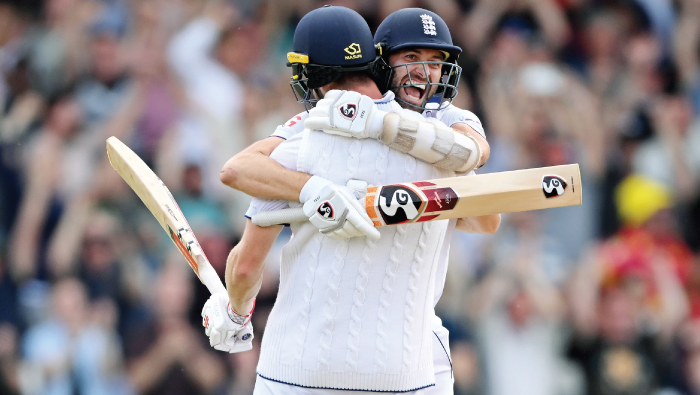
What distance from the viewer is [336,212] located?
242 centimetres

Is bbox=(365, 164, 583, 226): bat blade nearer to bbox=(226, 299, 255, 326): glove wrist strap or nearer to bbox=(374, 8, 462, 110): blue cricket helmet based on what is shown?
bbox=(374, 8, 462, 110): blue cricket helmet

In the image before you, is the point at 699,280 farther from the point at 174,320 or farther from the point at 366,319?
the point at 366,319

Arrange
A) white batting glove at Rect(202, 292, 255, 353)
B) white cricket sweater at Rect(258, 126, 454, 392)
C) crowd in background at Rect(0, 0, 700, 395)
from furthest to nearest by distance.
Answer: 1. crowd in background at Rect(0, 0, 700, 395)
2. white batting glove at Rect(202, 292, 255, 353)
3. white cricket sweater at Rect(258, 126, 454, 392)

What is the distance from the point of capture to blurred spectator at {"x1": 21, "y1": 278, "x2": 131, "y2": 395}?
570 centimetres

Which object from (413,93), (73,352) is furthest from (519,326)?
(413,93)

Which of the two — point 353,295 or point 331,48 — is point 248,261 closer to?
point 353,295

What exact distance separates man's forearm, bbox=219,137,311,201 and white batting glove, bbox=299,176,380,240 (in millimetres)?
85

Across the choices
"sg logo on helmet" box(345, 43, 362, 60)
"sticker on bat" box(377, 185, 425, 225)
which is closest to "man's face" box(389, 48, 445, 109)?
"sg logo on helmet" box(345, 43, 362, 60)

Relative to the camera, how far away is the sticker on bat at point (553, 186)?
101 inches

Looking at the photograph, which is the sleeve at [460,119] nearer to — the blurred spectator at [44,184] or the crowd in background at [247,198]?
the crowd in background at [247,198]

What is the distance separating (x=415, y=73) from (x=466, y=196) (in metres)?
0.51

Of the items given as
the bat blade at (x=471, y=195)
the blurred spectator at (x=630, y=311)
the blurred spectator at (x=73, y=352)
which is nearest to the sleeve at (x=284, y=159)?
the bat blade at (x=471, y=195)

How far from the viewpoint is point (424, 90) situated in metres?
2.82

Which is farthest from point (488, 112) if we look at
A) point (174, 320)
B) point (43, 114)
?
point (43, 114)
